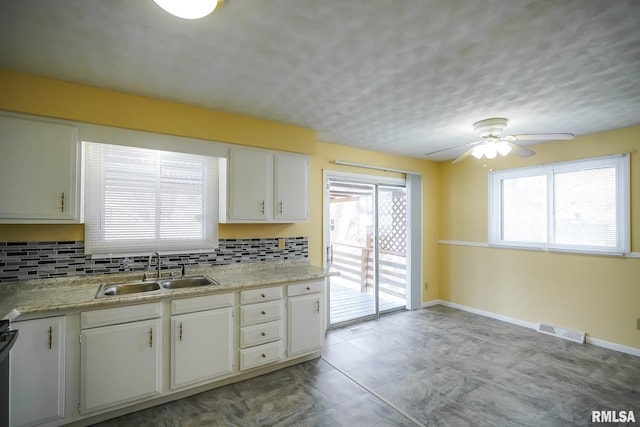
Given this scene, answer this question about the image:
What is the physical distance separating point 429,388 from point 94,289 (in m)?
2.93

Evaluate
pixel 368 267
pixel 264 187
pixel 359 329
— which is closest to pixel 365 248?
pixel 368 267

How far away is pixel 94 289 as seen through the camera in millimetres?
2326

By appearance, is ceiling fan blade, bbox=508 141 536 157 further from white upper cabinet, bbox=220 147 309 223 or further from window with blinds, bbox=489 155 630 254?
white upper cabinet, bbox=220 147 309 223

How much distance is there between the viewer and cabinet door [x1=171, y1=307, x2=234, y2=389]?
236 cm

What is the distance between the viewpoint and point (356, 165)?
425 centimetres

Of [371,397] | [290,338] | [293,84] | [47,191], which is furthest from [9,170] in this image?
[371,397]

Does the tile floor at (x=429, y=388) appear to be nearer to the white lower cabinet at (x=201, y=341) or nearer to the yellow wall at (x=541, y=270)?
the white lower cabinet at (x=201, y=341)

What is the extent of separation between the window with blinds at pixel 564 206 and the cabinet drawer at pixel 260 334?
3.56 m

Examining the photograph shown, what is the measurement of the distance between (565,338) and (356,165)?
3.45 m

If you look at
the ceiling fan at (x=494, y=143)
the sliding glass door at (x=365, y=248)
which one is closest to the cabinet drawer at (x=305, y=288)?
the sliding glass door at (x=365, y=248)

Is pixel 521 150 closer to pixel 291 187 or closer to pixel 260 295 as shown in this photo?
pixel 291 187

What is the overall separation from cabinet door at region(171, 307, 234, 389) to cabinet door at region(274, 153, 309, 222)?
118 cm

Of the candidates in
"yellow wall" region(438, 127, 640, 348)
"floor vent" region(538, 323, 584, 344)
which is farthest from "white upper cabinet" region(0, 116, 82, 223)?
"floor vent" region(538, 323, 584, 344)

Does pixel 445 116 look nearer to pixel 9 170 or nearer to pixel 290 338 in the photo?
pixel 290 338
